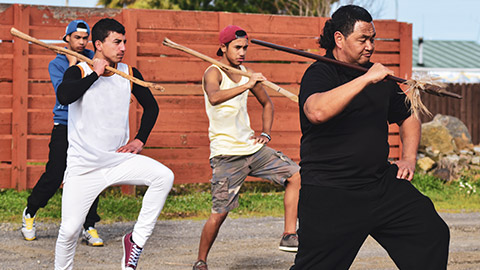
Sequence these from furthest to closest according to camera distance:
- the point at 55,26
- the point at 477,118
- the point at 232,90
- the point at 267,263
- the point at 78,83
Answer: the point at 477,118
the point at 55,26
the point at 267,263
the point at 232,90
the point at 78,83

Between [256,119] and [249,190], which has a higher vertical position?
[256,119]

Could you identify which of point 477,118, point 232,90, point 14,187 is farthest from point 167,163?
point 477,118

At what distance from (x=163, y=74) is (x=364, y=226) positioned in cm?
609

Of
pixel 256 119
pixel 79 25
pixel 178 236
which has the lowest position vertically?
pixel 178 236

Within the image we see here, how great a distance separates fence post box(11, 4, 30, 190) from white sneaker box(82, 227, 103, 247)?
103 inches

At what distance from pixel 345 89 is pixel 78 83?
2.14 meters

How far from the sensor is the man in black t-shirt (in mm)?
3445

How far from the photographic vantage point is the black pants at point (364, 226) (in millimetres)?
3438

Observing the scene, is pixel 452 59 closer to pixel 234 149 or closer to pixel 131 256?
pixel 234 149

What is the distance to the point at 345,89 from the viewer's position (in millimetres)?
3129

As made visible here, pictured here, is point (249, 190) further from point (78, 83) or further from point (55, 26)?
point (78, 83)

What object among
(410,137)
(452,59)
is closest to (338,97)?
(410,137)

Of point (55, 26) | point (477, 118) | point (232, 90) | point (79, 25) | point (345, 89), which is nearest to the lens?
point (345, 89)

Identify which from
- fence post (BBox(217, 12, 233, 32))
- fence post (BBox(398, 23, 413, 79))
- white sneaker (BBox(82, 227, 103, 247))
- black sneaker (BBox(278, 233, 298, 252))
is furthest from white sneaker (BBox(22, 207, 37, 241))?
fence post (BBox(398, 23, 413, 79))
